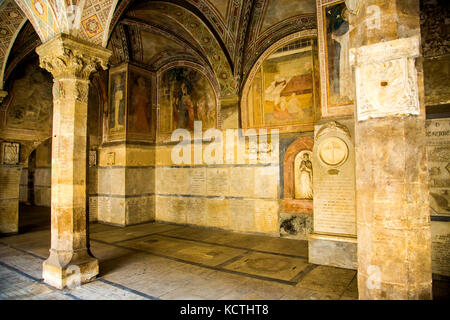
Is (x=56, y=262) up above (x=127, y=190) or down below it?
below

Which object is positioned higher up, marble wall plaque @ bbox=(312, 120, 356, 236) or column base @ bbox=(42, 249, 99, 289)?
marble wall plaque @ bbox=(312, 120, 356, 236)

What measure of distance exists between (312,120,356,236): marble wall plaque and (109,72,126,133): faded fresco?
25.5ft

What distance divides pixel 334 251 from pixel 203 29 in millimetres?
Answer: 7746

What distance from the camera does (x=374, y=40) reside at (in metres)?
2.65

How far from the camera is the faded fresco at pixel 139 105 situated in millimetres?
10992

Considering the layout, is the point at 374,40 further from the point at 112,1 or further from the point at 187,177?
the point at 187,177

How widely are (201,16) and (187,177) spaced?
5663mm

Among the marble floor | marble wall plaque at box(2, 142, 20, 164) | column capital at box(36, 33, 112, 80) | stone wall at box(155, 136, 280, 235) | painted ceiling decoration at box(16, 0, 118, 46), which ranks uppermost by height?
painted ceiling decoration at box(16, 0, 118, 46)

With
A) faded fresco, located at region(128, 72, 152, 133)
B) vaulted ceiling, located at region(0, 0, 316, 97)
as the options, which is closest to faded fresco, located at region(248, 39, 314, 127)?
vaulted ceiling, located at region(0, 0, 316, 97)

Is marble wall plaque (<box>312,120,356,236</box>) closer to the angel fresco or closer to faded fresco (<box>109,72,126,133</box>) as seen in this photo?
the angel fresco

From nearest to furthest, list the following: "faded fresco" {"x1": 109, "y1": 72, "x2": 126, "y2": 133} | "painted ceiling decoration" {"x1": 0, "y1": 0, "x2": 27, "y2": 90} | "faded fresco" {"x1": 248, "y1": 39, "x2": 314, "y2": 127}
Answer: "painted ceiling decoration" {"x1": 0, "y1": 0, "x2": 27, "y2": 90} → "faded fresco" {"x1": 248, "y1": 39, "x2": 314, "y2": 127} → "faded fresco" {"x1": 109, "y1": 72, "x2": 126, "y2": 133}

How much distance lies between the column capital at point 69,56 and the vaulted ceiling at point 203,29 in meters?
1.42

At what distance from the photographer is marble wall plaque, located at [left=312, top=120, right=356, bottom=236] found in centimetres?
589
